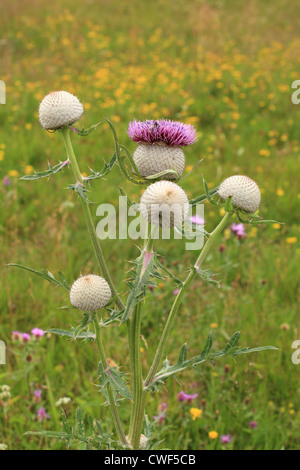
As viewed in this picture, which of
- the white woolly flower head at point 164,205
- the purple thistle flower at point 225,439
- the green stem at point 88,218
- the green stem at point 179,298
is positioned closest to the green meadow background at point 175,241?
the purple thistle flower at point 225,439

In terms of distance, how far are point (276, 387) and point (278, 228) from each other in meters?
1.74

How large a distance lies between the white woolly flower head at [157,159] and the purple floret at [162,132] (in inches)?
0.7

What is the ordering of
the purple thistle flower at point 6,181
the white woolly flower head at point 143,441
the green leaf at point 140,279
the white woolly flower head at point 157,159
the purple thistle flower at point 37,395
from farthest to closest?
the purple thistle flower at point 6,181 → the purple thistle flower at point 37,395 → the white woolly flower head at point 143,441 → the white woolly flower head at point 157,159 → the green leaf at point 140,279

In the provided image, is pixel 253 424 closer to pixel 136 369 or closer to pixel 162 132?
pixel 136 369

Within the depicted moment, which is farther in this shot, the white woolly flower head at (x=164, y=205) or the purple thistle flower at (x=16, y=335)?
the purple thistle flower at (x=16, y=335)

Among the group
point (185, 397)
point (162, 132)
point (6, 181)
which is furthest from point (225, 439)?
point (6, 181)

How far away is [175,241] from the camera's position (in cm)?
379

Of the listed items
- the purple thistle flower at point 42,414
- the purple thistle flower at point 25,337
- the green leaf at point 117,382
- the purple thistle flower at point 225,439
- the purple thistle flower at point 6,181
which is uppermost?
the purple thistle flower at point 6,181

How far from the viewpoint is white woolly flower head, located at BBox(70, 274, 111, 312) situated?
57.6 inches

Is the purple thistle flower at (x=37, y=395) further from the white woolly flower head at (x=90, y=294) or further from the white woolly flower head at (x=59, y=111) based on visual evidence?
the white woolly flower head at (x=59, y=111)

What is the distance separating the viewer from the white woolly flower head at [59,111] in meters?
1.55

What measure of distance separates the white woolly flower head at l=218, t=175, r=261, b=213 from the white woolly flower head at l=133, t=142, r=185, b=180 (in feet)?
0.59

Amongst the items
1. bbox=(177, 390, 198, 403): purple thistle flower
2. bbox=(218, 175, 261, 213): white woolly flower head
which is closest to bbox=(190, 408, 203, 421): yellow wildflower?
bbox=(177, 390, 198, 403): purple thistle flower

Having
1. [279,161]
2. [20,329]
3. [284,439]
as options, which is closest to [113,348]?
[20,329]
